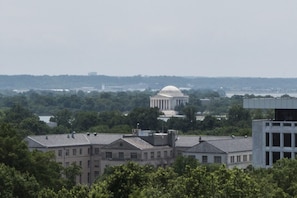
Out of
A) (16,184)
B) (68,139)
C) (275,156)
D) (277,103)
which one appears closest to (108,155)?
(68,139)

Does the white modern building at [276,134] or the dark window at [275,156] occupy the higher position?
the white modern building at [276,134]

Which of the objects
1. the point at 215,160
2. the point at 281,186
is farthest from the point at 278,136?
the point at 215,160

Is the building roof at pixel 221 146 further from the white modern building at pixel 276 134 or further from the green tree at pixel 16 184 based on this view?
the green tree at pixel 16 184

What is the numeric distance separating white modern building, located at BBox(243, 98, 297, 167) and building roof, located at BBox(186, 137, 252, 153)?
33.0 m

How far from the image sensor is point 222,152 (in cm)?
13688

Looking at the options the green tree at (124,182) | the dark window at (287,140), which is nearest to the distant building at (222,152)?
the dark window at (287,140)

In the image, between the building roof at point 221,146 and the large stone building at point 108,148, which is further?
the large stone building at point 108,148

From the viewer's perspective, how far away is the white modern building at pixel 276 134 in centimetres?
10156

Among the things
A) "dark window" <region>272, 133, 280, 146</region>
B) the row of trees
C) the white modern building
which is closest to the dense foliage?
the row of trees

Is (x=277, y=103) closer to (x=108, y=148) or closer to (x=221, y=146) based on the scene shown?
(x=221, y=146)

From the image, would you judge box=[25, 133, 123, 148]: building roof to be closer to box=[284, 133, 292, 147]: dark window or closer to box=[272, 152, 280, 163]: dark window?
box=[272, 152, 280, 163]: dark window

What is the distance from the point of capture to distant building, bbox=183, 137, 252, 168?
137125 mm

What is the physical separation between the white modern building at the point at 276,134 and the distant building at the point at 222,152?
32.2 m

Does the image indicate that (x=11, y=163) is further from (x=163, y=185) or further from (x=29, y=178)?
(x=163, y=185)
